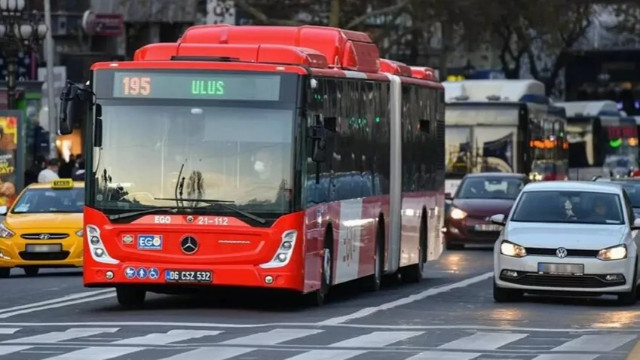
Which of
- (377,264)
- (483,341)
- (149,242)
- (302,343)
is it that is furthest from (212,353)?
(377,264)

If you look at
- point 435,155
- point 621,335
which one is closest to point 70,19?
point 435,155

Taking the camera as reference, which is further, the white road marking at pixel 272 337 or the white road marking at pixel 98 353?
the white road marking at pixel 272 337

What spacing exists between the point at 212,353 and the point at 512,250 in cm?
738

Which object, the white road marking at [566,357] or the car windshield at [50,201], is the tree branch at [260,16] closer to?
the car windshield at [50,201]

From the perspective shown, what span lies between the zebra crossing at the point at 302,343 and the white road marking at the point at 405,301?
1083 millimetres

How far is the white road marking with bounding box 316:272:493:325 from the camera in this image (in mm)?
19719

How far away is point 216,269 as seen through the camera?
2022cm

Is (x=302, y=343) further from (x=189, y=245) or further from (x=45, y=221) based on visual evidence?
(x=45, y=221)

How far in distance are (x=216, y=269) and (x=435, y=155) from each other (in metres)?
10.0

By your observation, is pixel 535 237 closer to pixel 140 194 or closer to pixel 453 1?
pixel 140 194

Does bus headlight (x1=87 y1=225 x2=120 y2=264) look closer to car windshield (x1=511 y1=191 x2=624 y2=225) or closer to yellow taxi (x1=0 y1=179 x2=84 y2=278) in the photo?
car windshield (x1=511 y1=191 x2=624 y2=225)

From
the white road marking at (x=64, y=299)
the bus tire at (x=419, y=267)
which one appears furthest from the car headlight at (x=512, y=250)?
the bus tire at (x=419, y=267)

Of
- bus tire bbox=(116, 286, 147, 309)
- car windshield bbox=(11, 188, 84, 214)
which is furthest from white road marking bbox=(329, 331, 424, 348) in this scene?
car windshield bbox=(11, 188, 84, 214)

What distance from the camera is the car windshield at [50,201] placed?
100 feet
